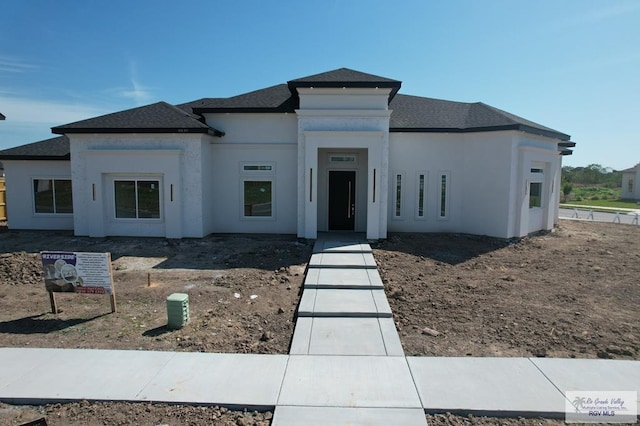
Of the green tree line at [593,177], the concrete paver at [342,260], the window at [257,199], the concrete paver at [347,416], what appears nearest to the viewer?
the concrete paver at [347,416]

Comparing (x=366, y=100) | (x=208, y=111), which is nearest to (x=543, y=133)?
(x=366, y=100)

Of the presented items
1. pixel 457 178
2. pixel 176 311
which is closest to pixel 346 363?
pixel 176 311

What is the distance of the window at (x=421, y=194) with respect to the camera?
51.6 ft

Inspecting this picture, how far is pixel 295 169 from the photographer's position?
15.1 meters

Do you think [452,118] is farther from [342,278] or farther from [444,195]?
[342,278]

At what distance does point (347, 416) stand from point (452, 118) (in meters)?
14.8

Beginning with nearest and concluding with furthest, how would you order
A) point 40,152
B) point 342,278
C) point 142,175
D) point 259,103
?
point 342,278 → point 142,175 → point 259,103 → point 40,152

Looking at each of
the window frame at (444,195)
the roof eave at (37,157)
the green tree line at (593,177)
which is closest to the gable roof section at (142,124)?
the roof eave at (37,157)

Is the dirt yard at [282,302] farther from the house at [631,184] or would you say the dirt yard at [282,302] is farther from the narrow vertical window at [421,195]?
the house at [631,184]

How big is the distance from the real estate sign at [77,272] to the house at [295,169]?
6962 millimetres

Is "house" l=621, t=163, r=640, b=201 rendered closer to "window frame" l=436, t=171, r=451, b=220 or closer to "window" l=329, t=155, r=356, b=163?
"window frame" l=436, t=171, r=451, b=220

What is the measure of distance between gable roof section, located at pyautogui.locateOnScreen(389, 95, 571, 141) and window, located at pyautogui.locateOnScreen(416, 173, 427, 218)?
1.91m

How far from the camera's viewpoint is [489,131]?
1471 cm

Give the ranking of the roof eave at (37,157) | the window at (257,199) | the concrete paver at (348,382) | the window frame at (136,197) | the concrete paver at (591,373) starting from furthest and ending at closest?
the roof eave at (37,157)
the window at (257,199)
the window frame at (136,197)
the concrete paver at (591,373)
the concrete paver at (348,382)
